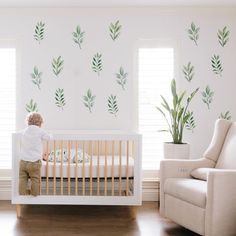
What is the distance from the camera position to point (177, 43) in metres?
4.55

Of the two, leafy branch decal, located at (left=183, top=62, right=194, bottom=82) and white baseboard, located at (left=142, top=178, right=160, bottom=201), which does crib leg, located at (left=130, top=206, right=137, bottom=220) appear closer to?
white baseboard, located at (left=142, top=178, right=160, bottom=201)

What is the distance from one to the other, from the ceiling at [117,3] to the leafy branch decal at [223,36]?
0.28 m

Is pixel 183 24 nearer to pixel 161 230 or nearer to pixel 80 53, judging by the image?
pixel 80 53

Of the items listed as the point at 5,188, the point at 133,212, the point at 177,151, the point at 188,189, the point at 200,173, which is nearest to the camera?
the point at 188,189

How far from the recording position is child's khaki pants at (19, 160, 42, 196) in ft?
12.0

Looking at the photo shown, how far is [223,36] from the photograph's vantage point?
455 centimetres

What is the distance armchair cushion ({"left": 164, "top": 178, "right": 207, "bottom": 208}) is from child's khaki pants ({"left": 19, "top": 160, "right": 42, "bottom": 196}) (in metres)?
1.15

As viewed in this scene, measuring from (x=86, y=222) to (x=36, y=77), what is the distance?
1.77m

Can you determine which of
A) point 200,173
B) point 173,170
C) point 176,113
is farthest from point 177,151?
point 200,173

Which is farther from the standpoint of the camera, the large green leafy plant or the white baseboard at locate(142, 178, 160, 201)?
the white baseboard at locate(142, 178, 160, 201)

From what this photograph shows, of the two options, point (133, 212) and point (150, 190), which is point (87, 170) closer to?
point (133, 212)

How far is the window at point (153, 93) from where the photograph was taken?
14.9 feet

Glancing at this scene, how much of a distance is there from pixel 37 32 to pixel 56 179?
1.70 meters

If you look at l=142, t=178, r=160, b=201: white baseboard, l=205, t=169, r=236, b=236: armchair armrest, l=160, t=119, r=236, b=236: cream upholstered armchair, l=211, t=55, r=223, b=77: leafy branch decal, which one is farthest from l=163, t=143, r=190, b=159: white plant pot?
l=205, t=169, r=236, b=236: armchair armrest
